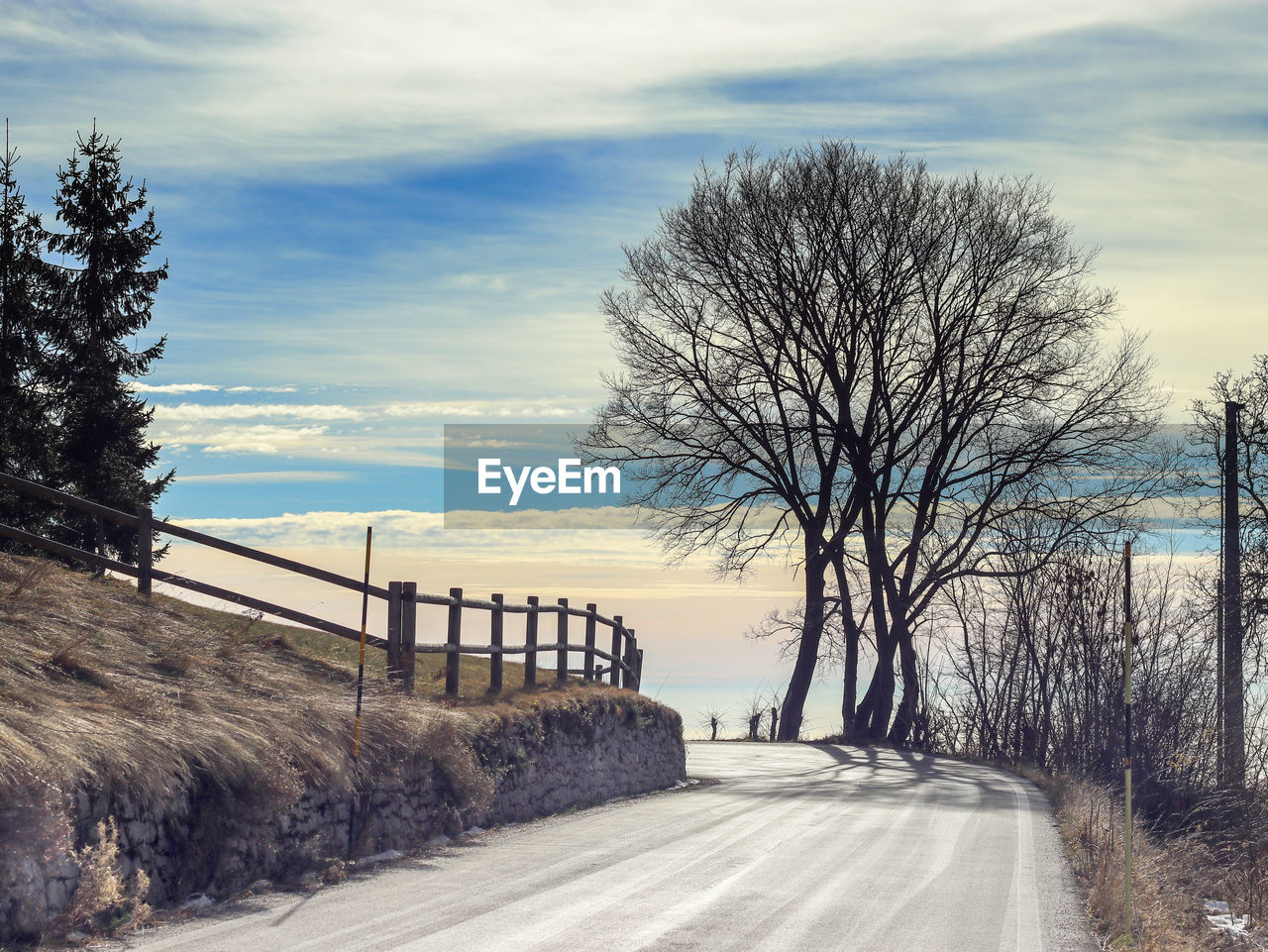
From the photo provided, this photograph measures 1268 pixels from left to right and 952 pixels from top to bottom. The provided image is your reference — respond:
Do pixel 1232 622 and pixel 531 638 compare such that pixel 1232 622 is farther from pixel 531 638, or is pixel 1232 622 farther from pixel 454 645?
pixel 454 645

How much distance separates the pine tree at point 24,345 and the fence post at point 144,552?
12796mm

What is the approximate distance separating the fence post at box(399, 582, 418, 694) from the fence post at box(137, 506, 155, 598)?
3164mm

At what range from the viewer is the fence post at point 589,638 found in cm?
1989

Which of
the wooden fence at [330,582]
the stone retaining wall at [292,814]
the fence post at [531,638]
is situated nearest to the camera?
the stone retaining wall at [292,814]

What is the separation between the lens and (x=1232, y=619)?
23734 mm

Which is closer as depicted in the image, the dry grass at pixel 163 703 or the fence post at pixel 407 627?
the dry grass at pixel 163 703

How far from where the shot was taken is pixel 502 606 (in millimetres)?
15680

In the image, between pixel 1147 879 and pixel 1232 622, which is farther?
pixel 1232 622

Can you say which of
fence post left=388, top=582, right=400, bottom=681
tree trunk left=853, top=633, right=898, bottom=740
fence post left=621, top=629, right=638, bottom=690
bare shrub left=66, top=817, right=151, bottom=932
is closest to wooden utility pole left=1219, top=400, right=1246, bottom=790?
tree trunk left=853, top=633, right=898, bottom=740

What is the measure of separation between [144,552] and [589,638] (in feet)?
26.1

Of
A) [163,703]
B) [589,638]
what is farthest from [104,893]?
[589,638]

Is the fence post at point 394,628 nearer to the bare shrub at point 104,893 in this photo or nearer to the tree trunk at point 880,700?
the bare shrub at point 104,893

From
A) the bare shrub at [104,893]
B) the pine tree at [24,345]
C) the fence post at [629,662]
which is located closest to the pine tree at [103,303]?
the pine tree at [24,345]

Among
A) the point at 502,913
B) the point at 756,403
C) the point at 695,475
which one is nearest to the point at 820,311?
the point at 756,403
